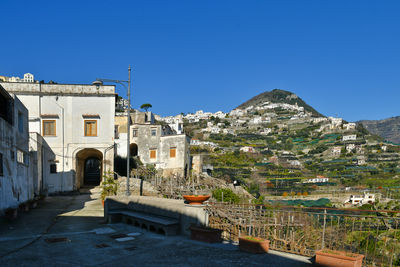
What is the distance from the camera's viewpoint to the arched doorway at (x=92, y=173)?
30375 millimetres

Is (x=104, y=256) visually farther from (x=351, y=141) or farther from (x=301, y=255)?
(x=351, y=141)

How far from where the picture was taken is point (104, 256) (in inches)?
272

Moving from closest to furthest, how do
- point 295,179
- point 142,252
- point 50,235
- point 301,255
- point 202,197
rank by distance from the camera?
point 301,255 < point 142,252 < point 202,197 < point 50,235 < point 295,179

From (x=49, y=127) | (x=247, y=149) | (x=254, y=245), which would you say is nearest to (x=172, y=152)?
(x=49, y=127)

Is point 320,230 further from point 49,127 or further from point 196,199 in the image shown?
point 49,127

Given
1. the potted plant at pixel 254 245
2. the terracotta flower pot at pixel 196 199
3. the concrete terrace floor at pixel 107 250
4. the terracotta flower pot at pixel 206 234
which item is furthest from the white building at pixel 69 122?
the potted plant at pixel 254 245

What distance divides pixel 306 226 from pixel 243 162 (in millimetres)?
90615

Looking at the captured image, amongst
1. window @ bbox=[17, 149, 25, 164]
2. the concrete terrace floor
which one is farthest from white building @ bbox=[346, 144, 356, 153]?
the concrete terrace floor

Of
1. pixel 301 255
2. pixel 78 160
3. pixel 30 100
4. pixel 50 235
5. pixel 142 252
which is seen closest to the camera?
pixel 301 255

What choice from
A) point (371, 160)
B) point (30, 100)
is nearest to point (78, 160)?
point (30, 100)

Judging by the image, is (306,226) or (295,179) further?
(295,179)

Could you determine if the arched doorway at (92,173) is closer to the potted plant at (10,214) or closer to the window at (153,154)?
the window at (153,154)

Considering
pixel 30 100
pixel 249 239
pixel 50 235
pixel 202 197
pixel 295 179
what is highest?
pixel 30 100

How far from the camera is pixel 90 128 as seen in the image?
967 inches
